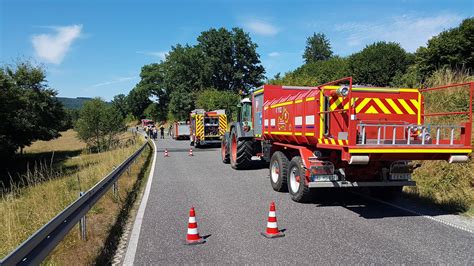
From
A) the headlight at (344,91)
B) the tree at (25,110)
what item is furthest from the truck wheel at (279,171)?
the tree at (25,110)

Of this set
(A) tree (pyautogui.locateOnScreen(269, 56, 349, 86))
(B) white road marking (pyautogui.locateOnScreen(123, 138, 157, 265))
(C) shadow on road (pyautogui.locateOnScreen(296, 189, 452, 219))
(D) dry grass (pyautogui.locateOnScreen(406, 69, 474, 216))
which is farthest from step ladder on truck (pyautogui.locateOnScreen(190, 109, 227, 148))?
(D) dry grass (pyautogui.locateOnScreen(406, 69, 474, 216))

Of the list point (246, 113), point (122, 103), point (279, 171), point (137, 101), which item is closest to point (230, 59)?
point (137, 101)

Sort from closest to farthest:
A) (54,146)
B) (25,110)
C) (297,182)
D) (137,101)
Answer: (297,182)
(25,110)
(54,146)
(137,101)

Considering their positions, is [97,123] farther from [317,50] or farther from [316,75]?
[317,50]

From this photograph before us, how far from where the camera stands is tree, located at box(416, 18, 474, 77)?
27500 mm

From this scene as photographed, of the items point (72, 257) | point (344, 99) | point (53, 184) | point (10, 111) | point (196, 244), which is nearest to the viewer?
point (72, 257)

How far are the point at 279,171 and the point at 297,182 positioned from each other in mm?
913

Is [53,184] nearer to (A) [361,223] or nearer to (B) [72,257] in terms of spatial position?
(B) [72,257]

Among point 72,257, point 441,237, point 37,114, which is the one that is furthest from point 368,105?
point 37,114

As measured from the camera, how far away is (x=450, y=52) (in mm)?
27766

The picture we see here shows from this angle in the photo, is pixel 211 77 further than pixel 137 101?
No

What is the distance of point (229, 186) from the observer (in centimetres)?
1015

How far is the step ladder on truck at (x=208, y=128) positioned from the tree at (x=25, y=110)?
51.0ft

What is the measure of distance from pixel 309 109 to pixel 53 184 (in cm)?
599
